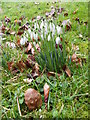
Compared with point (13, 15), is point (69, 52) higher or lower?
lower

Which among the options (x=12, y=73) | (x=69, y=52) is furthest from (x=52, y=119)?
(x=69, y=52)

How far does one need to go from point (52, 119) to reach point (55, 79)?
343 millimetres

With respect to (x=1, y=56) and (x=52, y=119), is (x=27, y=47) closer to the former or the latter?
(x=1, y=56)

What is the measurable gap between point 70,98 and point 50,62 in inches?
13.2

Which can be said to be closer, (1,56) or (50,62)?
(50,62)

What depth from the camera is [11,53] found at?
1.69m

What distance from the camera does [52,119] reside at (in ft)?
3.37

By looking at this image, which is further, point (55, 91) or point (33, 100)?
point (55, 91)

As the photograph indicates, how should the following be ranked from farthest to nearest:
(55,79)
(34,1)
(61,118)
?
(34,1) < (55,79) < (61,118)

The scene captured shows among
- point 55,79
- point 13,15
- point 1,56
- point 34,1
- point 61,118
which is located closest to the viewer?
point 61,118

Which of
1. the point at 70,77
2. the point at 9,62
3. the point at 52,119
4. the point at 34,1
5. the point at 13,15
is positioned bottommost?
the point at 52,119

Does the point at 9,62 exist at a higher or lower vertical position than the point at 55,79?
higher

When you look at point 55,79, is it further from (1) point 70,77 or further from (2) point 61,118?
(2) point 61,118

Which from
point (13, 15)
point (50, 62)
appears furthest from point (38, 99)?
point (13, 15)
